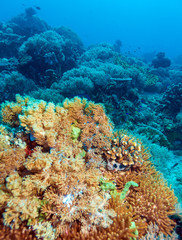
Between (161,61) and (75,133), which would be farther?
(161,61)

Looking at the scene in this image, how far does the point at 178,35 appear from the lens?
10175 cm

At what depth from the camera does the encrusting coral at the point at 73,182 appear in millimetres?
1947

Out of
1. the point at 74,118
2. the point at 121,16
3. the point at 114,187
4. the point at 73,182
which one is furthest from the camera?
the point at 121,16

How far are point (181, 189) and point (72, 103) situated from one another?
4056mm

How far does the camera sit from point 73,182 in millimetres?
2119

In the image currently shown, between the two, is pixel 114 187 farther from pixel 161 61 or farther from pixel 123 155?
pixel 161 61

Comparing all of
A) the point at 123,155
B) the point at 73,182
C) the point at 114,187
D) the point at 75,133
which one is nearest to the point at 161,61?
the point at 123,155

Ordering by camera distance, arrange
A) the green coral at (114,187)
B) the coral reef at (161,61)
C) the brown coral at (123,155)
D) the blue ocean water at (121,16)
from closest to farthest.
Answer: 1. the green coral at (114,187)
2. the brown coral at (123,155)
3. the coral reef at (161,61)
4. the blue ocean water at (121,16)

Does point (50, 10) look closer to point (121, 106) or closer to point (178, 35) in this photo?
point (178, 35)

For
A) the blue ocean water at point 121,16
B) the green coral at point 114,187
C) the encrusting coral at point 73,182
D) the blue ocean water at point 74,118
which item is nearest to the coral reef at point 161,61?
the blue ocean water at point 74,118

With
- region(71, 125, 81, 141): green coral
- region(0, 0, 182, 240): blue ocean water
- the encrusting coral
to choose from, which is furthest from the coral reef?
region(71, 125, 81, 141): green coral

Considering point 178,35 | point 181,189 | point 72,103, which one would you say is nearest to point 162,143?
point 181,189

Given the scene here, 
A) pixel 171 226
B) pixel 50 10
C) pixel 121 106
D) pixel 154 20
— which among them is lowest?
pixel 171 226

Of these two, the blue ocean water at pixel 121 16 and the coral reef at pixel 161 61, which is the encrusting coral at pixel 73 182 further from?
the blue ocean water at pixel 121 16
